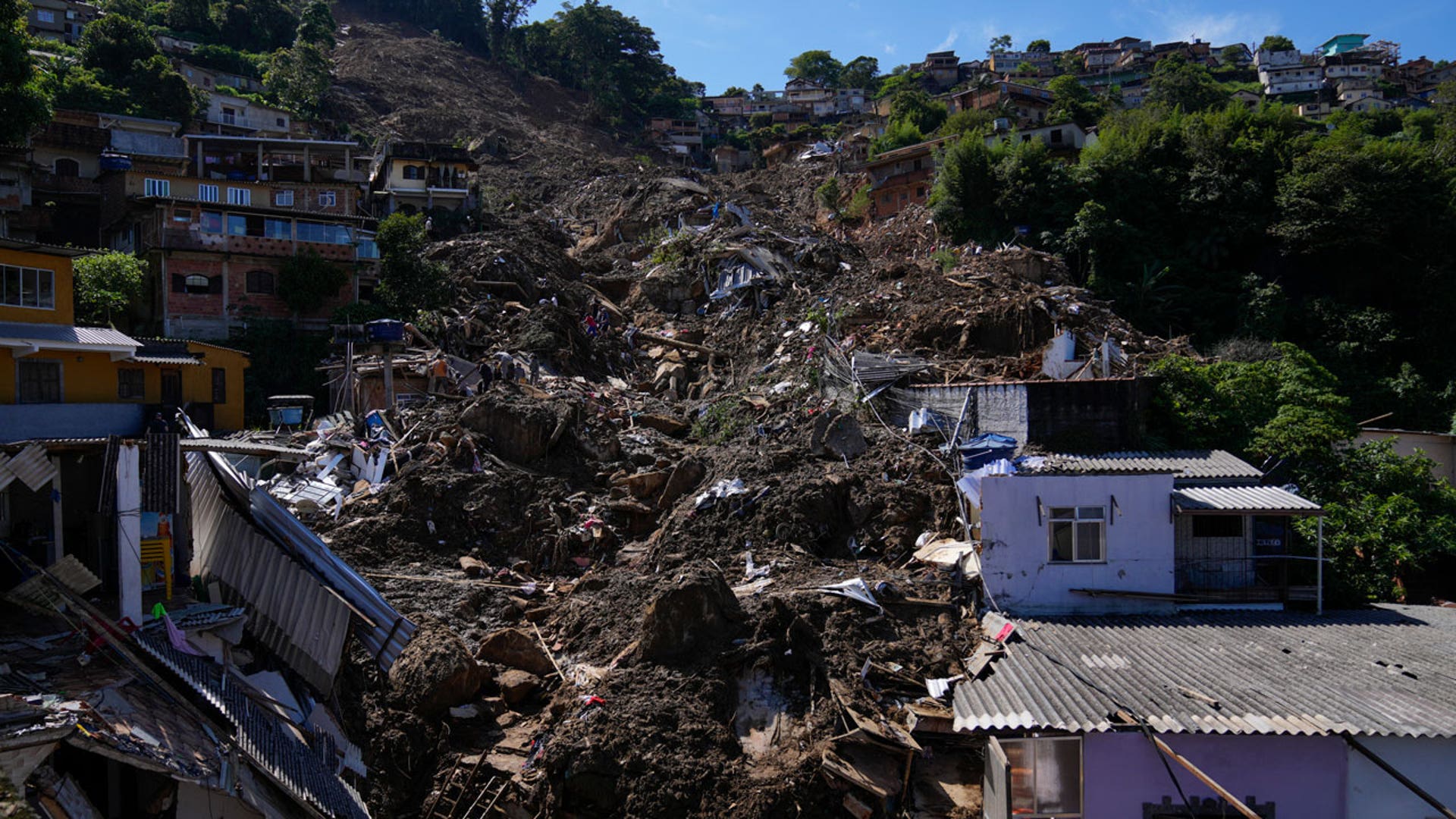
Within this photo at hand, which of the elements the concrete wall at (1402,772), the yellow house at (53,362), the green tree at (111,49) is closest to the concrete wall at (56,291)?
the yellow house at (53,362)

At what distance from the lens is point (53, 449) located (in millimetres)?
10305

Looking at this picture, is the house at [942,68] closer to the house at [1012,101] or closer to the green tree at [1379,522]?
the house at [1012,101]

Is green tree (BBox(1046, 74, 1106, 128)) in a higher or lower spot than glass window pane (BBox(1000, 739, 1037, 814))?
higher

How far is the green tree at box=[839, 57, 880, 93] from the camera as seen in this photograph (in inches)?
3086

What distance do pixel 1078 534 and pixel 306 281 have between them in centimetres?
2184

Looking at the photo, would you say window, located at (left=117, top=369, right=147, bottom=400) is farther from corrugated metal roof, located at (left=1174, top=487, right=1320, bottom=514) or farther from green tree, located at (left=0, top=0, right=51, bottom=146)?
corrugated metal roof, located at (left=1174, top=487, right=1320, bottom=514)

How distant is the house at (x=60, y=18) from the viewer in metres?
44.1

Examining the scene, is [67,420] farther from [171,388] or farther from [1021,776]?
[1021,776]

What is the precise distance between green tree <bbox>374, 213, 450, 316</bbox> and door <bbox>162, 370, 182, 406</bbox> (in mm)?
9679

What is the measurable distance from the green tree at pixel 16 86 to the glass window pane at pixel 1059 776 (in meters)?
26.9

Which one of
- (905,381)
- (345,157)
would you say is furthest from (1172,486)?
(345,157)

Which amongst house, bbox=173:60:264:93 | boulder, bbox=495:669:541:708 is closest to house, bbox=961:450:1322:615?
boulder, bbox=495:669:541:708

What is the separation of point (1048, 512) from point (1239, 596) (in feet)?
10.7

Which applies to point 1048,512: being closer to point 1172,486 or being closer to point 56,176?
point 1172,486
